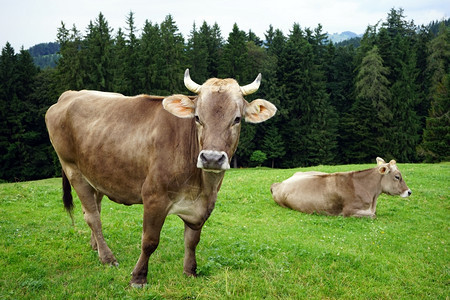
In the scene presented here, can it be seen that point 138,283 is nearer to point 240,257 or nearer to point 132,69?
point 240,257

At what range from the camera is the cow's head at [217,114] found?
450 centimetres

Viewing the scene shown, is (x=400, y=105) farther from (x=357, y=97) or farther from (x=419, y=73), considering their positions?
(x=419, y=73)

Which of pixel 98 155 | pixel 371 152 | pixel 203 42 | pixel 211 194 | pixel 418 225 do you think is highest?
pixel 203 42

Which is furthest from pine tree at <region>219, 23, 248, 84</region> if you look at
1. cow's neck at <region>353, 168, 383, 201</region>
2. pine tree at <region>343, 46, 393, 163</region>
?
cow's neck at <region>353, 168, 383, 201</region>

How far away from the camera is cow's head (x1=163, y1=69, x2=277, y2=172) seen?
14.8 feet

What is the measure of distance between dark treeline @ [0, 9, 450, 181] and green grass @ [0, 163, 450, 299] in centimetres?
3715

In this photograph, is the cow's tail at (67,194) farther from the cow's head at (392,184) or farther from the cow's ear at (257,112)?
the cow's head at (392,184)

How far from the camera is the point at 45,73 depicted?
53.0 metres

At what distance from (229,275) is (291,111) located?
4925 cm

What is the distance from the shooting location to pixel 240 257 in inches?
266

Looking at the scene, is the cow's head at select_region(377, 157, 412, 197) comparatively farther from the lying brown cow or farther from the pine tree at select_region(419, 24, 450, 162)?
the pine tree at select_region(419, 24, 450, 162)

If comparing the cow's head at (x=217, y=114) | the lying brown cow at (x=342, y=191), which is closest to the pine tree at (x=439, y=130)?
the lying brown cow at (x=342, y=191)

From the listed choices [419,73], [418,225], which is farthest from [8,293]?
[419,73]

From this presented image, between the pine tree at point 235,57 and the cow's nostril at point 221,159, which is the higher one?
the pine tree at point 235,57
